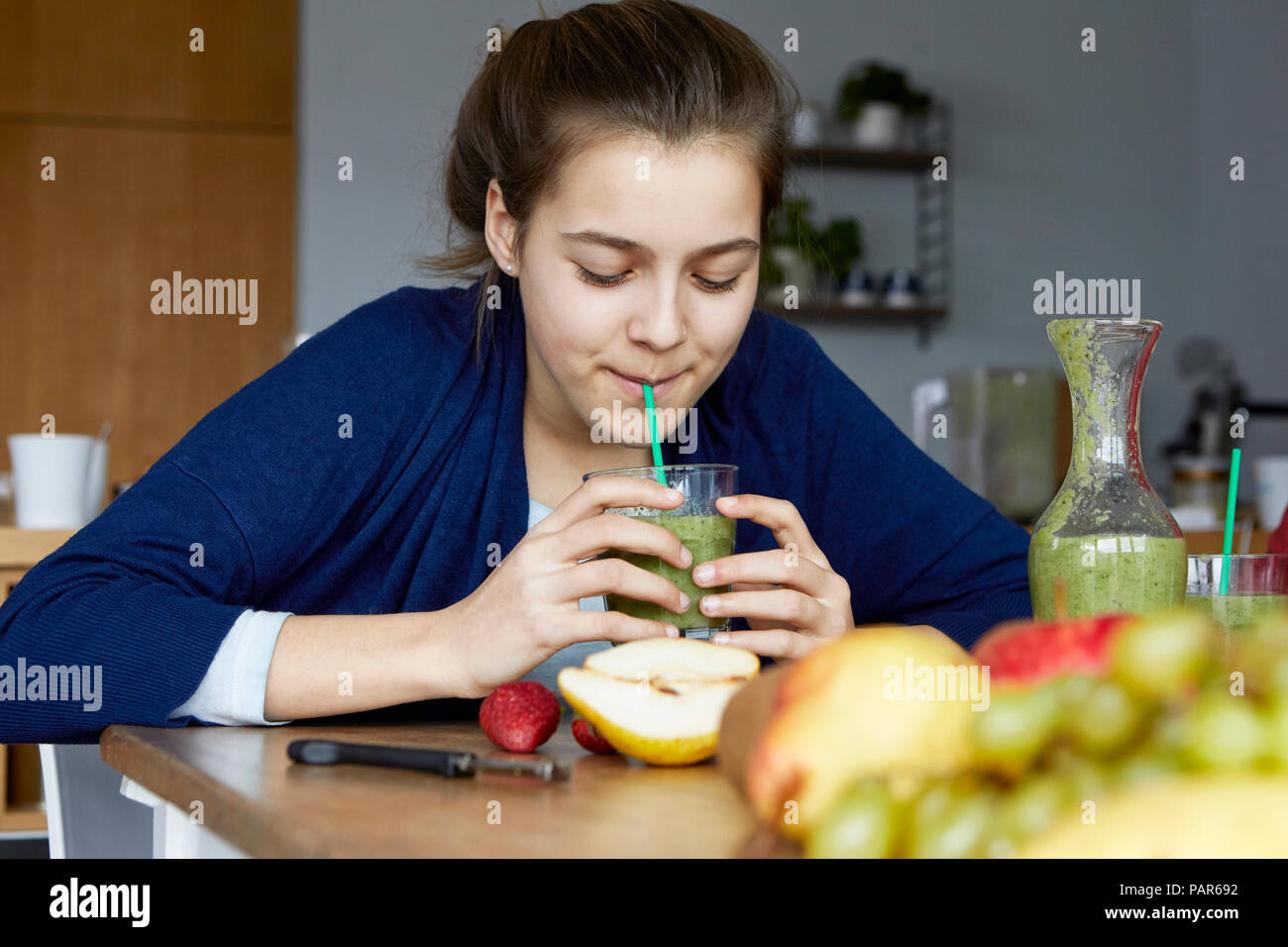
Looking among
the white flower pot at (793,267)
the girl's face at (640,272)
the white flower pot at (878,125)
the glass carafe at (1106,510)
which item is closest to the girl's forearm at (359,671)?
the girl's face at (640,272)

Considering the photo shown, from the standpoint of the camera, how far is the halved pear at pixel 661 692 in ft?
2.44

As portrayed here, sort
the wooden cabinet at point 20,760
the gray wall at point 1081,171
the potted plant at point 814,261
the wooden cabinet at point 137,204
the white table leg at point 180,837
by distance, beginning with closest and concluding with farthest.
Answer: the white table leg at point 180,837
the wooden cabinet at point 20,760
the wooden cabinet at point 137,204
the potted plant at point 814,261
the gray wall at point 1081,171

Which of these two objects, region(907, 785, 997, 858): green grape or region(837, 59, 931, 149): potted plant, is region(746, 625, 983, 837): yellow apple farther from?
region(837, 59, 931, 149): potted plant

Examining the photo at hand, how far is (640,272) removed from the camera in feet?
3.72

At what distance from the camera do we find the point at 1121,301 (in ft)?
14.8

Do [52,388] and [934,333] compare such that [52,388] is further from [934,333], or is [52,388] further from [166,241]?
[934,333]

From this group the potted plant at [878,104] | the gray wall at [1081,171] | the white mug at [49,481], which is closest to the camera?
the white mug at [49,481]

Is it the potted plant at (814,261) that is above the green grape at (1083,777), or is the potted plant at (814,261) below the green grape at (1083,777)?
above

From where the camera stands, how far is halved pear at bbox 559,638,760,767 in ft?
2.44

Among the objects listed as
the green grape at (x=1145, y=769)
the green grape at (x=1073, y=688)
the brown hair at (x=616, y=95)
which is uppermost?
the brown hair at (x=616, y=95)

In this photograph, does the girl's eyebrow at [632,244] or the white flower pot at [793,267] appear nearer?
the girl's eyebrow at [632,244]

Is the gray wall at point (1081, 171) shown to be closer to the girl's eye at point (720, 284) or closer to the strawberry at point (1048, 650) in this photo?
the girl's eye at point (720, 284)

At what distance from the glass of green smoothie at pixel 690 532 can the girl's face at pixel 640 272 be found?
0.18 metres

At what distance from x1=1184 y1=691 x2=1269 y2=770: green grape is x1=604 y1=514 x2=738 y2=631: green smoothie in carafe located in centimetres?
54
